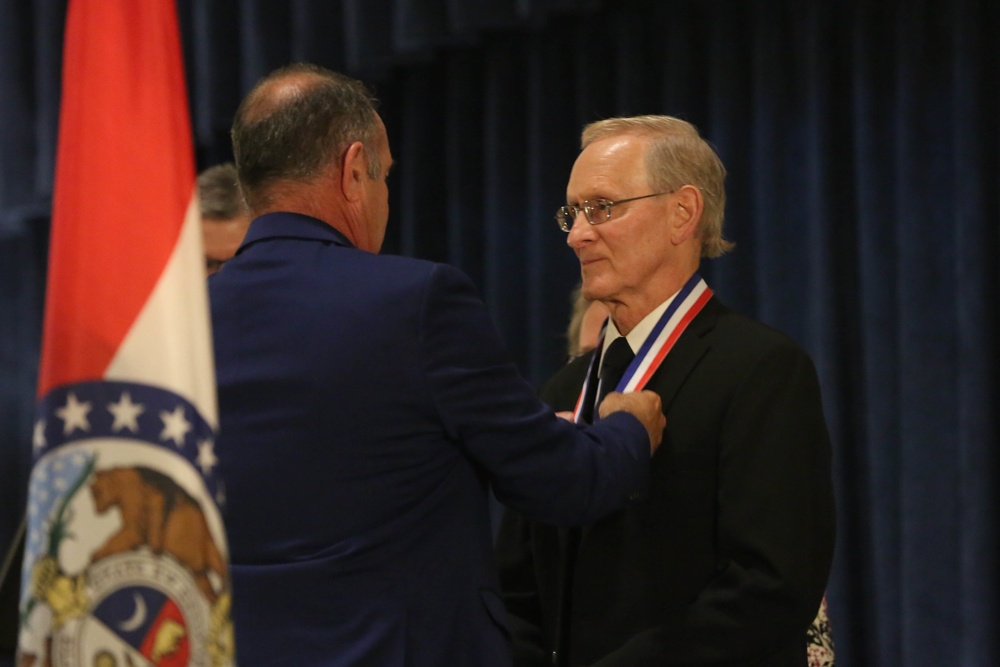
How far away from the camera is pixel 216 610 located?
143 centimetres

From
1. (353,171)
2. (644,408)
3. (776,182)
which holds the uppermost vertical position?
(353,171)

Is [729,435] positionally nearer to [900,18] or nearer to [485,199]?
[900,18]

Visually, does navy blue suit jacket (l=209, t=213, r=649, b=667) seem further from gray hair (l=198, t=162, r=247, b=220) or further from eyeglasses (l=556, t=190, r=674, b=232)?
gray hair (l=198, t=162, r=247, b=220)

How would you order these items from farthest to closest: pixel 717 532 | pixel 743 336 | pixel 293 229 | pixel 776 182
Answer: pixel 776 182, pixel 743 336, pixel 717 532, pixel 293 229

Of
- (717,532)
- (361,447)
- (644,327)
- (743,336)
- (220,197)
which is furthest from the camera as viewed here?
(220,197)

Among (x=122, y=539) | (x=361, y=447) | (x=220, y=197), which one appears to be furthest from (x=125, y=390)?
(x=220, y=197)

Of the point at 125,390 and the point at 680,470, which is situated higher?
the point at 125,390

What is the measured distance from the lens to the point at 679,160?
222 cm

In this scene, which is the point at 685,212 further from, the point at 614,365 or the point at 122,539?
the point at 122,539

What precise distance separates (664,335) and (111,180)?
3.30 ft

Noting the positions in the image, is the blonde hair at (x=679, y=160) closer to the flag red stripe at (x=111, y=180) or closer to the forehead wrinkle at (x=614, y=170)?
the forehead wrinkle at (x=614, y=170)

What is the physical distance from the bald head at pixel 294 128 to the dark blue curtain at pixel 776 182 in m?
1.63

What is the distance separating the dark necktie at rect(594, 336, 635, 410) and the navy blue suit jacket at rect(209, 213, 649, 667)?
0.40 metres

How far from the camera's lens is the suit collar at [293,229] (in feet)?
6.02
